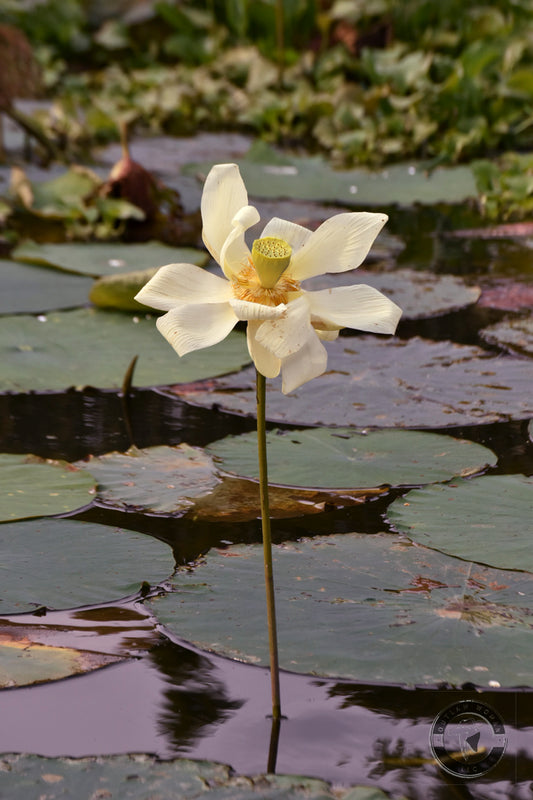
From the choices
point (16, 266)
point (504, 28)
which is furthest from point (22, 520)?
point (504, 28)

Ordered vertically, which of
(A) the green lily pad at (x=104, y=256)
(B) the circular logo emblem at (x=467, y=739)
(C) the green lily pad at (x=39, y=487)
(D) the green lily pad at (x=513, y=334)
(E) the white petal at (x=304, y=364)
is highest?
(E) the white petal at (x=304, y=364)

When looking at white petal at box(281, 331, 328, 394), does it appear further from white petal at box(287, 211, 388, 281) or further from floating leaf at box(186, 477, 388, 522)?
floating leaf at box(186, 477, 388, 522)

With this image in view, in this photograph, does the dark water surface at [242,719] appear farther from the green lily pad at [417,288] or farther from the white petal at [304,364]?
the green lily pad at [417,288]

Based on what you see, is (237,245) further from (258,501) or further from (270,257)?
(258,501)

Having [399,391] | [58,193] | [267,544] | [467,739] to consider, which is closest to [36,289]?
[58,193]

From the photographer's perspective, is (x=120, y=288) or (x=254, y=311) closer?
(x=254, y=311)

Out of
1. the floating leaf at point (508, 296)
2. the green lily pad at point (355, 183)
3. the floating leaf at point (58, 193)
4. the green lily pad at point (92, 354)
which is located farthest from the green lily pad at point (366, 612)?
the green lily pad at point (355, 183)
